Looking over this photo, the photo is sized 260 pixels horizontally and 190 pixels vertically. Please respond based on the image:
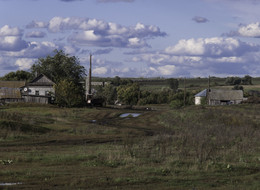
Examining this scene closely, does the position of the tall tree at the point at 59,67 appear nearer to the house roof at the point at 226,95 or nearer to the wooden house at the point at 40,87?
the wooden house at the point at 40,87

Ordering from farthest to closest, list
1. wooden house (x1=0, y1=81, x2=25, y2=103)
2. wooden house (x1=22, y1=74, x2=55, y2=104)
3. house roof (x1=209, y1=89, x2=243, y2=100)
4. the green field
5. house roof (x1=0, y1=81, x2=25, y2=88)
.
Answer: house roof (x1=209, y1=89, x2=243, y2=100) → wooden house (x1=22, y1=74, x2=55, y2=104) → house roof (x1=0, y1=81, x2=25, y2=88) → wooden house (x1=0, y1=81, x2=25, y2=103) → the green field

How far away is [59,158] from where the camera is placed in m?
20.5

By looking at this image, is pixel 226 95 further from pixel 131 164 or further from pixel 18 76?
pixel 131 164

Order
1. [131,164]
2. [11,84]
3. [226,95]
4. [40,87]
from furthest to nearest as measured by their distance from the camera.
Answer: [226,95]
[40,87]
[11,84]
[131,164]

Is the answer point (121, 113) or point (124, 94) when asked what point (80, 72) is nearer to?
point (124, 94)

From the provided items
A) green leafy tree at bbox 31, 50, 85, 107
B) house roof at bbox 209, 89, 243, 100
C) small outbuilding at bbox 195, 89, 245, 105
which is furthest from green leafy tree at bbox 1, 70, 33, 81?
house roof at bbox 209, 89, 243, 100

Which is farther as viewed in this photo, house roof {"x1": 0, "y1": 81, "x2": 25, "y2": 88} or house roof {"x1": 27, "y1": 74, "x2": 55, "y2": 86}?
house roof {"x1": 27, "y1": 74, "x2": 55, "y2": 86}

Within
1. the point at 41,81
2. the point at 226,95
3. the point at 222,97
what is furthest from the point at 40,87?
the point at 226,95

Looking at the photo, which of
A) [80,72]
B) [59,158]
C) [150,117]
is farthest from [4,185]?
[80,72]

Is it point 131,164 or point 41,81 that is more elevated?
point 41,81

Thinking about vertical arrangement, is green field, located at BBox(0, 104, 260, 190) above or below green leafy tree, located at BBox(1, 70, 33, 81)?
below

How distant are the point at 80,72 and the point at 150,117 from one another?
151 feet

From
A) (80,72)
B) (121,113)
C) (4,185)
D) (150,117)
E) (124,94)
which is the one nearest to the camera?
(4,185)

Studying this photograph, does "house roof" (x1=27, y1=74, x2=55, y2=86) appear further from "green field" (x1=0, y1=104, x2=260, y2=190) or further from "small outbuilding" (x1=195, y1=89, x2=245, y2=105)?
"green field" (x1=0, y1=104, x2=260, y2=190)
